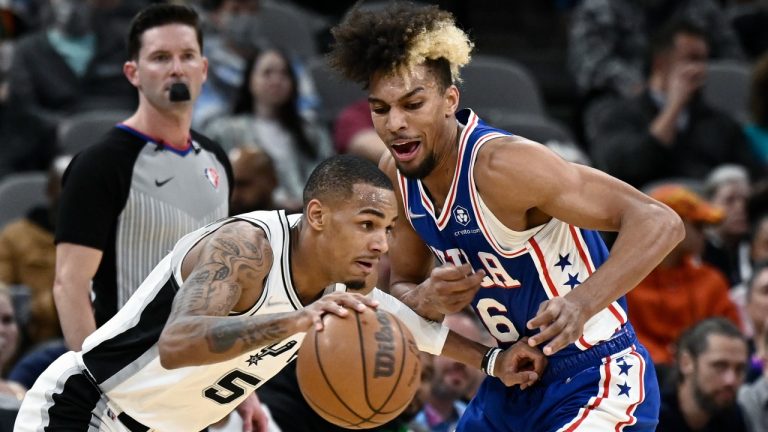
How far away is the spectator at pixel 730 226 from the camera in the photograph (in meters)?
9.41

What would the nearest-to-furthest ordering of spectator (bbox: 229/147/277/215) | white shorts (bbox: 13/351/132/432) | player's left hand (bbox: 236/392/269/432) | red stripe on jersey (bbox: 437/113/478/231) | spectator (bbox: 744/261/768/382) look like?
white shorts (bbox: 13/351/132/432) → red stripe on jersey (bbox: 437/113/478/231) → player's left hand (bbox: 236/392/269/432) → spectator (bbox: 229/147/277/215) → spectator (bbox: 744/261/768/382)

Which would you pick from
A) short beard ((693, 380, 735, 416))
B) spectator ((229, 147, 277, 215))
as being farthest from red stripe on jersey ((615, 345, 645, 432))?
spectator ((229, 147, 277, 215))

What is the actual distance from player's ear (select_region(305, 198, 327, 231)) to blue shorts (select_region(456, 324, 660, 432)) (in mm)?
1096

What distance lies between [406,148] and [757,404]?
3674mm

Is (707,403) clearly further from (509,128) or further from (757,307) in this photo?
(509,128)

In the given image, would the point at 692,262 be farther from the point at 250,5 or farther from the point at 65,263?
the point at 65,263

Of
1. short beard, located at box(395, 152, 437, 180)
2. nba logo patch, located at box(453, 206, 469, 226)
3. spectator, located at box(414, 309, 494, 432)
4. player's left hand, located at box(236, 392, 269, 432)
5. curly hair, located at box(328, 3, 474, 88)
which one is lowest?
spectator, located at box(414, 309, 494, 432)

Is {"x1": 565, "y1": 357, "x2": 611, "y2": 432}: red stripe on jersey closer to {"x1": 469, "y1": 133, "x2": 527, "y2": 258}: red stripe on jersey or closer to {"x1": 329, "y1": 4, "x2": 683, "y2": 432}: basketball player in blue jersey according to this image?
{"x1": 329, "y1": 4, "x2": 683, "y2": 432}: basketball player in blue jersey

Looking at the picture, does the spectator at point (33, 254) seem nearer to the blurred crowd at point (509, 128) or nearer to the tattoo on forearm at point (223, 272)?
the blurred crowd at point (509, 128)

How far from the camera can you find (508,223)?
4711 mm

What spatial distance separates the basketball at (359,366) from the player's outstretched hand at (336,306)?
0.03 meters

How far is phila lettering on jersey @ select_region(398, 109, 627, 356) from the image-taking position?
475 centimetres

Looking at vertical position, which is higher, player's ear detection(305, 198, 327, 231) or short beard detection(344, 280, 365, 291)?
player's ear detection(305, 198, 327, 231)

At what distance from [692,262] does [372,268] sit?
15.2 ft
